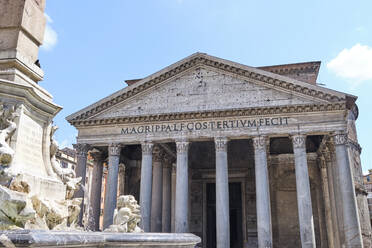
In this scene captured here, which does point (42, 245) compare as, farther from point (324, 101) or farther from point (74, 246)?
point (324, 101)

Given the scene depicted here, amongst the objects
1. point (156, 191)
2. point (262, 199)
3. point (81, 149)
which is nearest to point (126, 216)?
point (262, 199)

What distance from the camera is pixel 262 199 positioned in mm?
15422

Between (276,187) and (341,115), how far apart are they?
7572mm

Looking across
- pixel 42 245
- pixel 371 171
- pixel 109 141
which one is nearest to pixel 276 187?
pixel 109 141

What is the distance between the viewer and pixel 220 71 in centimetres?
1814

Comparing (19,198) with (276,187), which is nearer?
(19,198)

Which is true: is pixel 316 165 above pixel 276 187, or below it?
above

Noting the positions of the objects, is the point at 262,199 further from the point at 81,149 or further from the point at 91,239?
the point at 91,239

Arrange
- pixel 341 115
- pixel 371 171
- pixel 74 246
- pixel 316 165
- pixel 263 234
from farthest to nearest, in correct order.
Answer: pixel 371 171 < pixel 316 165 < pixel 341 115 < pixel 263 234 < pixel 74 246

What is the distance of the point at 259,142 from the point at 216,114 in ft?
8.26

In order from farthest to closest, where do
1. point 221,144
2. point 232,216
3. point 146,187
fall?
point 232,216 < point 146,187 < point 221,144

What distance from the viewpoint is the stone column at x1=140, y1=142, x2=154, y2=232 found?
54.5 feet

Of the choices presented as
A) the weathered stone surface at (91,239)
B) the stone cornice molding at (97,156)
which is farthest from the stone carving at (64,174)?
the stone cornice molding at (97,156)

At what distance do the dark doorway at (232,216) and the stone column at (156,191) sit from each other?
5.33 m
